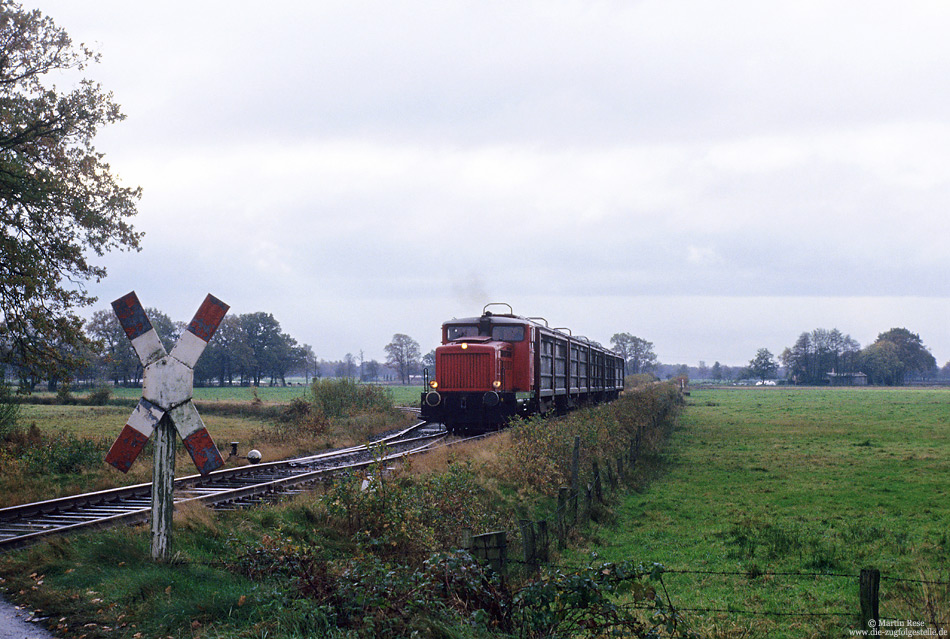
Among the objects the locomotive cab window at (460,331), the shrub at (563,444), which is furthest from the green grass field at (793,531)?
the locomotive cab window at (460,331)

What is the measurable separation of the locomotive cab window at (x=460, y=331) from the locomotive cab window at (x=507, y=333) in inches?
26.7

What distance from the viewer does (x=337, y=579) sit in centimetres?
633

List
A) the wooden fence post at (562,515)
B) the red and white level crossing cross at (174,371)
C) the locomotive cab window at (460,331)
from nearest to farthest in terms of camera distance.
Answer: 1. the red and white level crossing cross at (174,371)
2. the wooden fence post at (562,515)
3. the locomotive cab window at (460,331)

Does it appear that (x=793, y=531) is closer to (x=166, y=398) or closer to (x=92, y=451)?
(x=166, y=398)

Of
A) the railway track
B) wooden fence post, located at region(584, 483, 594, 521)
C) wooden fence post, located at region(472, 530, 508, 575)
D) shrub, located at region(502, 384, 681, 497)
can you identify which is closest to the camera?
wooden fence post, located at region(472, 530, 508, 575)

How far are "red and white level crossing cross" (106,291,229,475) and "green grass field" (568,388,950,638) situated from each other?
505cm

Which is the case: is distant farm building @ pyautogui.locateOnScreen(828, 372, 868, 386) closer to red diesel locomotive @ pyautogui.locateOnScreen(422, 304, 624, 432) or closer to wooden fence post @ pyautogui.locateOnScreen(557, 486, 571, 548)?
red diesel locomotive @ pyautogui.locateOnScreen(422, 304, 624, 432)

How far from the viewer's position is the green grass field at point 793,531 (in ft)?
27.4

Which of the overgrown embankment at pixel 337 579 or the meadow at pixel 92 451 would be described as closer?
the overgrown embankment at pixel 337 579

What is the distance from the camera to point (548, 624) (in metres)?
5.41

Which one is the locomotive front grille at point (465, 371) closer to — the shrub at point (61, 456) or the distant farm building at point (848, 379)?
the shrub at point (61, 456)

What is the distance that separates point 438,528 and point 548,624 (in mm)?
4738

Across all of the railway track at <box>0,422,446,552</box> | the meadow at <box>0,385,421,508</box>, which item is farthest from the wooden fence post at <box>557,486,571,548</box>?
the meadow at <box>0,385,421,508</box>

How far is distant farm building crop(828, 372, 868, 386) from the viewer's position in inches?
6560
